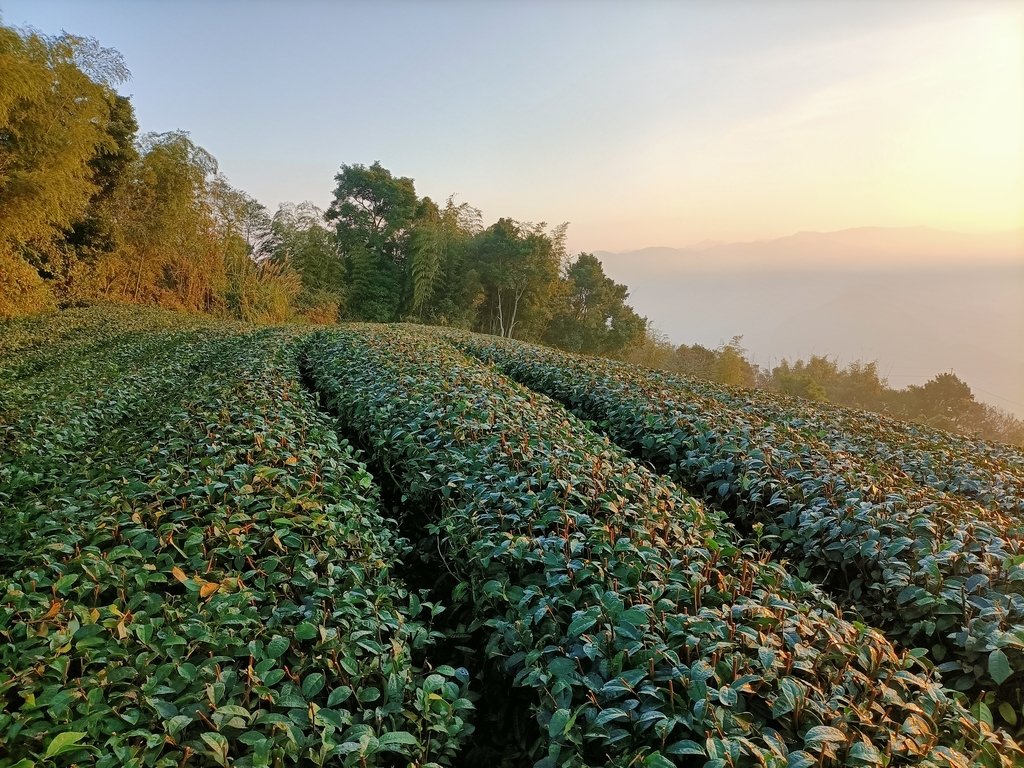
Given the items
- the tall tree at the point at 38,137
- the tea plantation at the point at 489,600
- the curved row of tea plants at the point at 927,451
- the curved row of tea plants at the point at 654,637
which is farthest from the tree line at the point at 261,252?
the curved row of tea plants at the point at 927,451

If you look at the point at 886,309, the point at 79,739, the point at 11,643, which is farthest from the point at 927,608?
the point at 886,309

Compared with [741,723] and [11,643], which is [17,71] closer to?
[11,643]

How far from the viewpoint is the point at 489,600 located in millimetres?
1847

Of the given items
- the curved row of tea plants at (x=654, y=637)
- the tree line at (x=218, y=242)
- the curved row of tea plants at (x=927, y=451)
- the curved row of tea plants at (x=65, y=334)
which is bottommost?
the curved row of tea plants at (x=927, y=451)

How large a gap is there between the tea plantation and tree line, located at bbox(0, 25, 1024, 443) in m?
6.80

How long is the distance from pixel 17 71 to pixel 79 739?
347 inches

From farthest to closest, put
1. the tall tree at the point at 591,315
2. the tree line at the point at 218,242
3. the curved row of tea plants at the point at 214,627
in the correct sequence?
the tall tree at the point at 591,315
the tree line at the point at 218,242
the curved row of tea plants at the point at 214,627

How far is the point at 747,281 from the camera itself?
18000cm

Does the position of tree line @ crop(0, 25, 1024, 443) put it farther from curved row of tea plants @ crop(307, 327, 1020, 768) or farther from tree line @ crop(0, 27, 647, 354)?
curved row of tea plants @ crop(307, 327, 1020, 768)

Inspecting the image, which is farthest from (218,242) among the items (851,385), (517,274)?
(851,385)

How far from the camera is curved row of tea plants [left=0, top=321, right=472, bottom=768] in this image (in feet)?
3.60

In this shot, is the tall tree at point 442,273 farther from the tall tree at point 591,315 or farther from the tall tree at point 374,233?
the tall tree at point 591,315

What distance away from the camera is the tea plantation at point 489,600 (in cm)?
116

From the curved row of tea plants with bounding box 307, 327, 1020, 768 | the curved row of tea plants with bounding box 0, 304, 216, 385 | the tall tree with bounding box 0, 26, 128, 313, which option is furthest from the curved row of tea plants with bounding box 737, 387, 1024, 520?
the tall tree with bounding box 0, 26, 128, 313
